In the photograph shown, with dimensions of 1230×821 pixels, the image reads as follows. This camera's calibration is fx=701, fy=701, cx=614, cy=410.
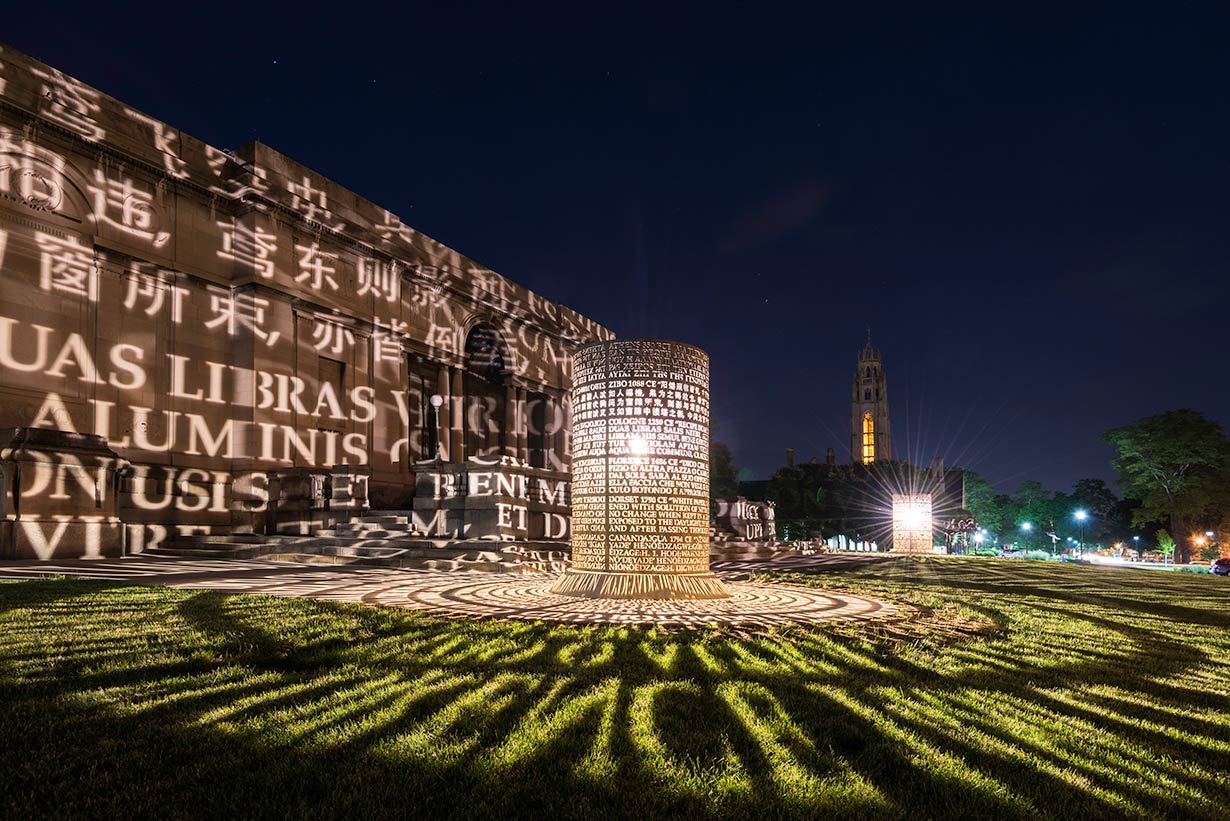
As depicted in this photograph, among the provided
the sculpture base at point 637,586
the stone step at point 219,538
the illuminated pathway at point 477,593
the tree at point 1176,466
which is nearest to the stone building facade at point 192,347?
the stone step at point 219,538

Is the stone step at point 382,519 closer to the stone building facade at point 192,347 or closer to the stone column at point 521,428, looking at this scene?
the stone building facade at point 192,347

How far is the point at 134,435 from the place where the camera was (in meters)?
21.9

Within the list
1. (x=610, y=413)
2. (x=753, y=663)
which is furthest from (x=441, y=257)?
(x=753, y=663)

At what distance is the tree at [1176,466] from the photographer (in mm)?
48344

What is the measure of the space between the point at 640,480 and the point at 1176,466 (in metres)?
57.6

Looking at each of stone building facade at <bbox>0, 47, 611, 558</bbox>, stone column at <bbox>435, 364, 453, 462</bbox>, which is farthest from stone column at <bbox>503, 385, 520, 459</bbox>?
stone building facade at <bbox>0, 47, 611, 558</bbox>

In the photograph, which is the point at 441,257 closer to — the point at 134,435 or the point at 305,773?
the point at 134,435

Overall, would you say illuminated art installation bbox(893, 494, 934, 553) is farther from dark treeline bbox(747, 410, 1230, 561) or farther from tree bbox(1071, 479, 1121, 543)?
tree bbox(1071, 479, 1121, 543)

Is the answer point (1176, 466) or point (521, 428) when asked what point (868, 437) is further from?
point (521, 428)

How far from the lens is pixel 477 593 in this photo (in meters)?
10.0

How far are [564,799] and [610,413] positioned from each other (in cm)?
752

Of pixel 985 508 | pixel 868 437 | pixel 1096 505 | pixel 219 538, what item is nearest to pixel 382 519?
pixel 219 538

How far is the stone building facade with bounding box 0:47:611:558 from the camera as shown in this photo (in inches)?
733

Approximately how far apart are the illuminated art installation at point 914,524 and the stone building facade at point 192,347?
28.1 m
